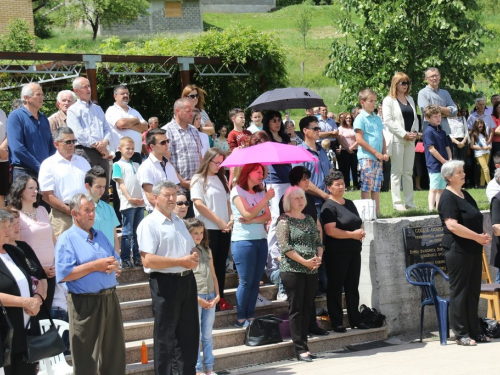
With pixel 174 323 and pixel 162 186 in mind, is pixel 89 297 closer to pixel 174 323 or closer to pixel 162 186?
pixel 174 323

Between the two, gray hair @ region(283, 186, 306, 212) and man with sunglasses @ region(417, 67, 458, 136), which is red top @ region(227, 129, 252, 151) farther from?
man with sunglasses @ region(417, 67, 458, 136)

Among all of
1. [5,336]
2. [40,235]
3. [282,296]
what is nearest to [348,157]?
[282,296]

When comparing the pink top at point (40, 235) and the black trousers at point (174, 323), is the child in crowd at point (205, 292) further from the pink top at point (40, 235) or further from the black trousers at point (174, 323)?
the pink top at point (40, 235)

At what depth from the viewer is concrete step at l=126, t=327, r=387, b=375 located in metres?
8.52

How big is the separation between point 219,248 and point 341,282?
1.68 metres

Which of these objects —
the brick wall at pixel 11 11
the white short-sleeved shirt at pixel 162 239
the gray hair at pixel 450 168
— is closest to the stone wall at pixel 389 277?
the gray hair at pixel 450 168

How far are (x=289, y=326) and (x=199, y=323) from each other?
4.84 ft

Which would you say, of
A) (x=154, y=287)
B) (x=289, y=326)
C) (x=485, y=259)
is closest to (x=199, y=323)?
(x=154, y=287)

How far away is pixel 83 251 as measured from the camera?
23.7 ft

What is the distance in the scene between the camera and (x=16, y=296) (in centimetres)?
677

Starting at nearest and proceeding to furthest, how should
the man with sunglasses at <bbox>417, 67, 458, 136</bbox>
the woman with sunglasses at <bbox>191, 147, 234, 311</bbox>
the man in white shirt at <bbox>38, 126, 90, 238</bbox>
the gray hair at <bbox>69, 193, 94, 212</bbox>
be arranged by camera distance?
the gray hair at <bbox>69, 193, 94, 212</bbox>, the man in white shirt at <bbox>38, 126, 90, 238</bbox>, the woman with sunglasses at <bbox>191, 147, 234, 311</bbox>, the man with sunglasses at <bbox>417, 67, 458, 136</bbox>

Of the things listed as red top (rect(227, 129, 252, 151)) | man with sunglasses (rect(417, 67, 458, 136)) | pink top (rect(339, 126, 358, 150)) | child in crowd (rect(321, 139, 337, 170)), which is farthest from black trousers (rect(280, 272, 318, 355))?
pink top (rect(339, 126, 358, 150))

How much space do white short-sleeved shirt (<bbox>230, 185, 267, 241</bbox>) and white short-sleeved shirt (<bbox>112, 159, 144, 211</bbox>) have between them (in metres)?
1.27

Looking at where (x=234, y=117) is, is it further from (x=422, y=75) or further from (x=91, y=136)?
(x=422, y=75)
